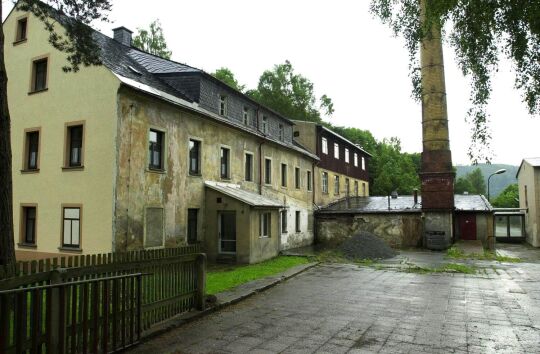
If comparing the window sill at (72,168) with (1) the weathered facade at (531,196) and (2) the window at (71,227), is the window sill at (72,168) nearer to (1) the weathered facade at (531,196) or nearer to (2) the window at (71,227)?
(2) the window at (71,227)

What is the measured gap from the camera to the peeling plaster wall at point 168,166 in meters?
14.3

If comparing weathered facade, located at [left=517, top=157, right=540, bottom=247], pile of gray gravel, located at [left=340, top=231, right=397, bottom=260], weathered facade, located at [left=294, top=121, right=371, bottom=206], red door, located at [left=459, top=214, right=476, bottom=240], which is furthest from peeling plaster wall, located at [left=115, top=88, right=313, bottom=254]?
weathered facade, located at [left=517, top=157, right=540, bottom=247]

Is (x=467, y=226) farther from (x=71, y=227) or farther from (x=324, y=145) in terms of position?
(x=71, y=227)

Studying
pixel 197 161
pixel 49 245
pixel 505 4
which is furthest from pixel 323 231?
pixel 505 4

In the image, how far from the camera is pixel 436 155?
26.3 meters

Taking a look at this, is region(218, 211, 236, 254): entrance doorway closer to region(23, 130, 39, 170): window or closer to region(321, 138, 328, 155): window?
region(23, 130, 39, 170): window

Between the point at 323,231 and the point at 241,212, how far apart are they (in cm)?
1391

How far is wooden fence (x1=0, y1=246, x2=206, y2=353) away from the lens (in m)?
4.54

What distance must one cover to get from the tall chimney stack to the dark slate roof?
66.5 inches

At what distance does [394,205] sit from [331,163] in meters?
7.29

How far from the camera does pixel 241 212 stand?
58.7 ft

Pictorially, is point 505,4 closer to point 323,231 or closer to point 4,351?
point 4,351

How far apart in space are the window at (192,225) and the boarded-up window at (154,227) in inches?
86.3

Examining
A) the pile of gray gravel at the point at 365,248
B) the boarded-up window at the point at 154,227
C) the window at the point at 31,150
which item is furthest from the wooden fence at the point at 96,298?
the pile of gray gravel at the point at 365,248
